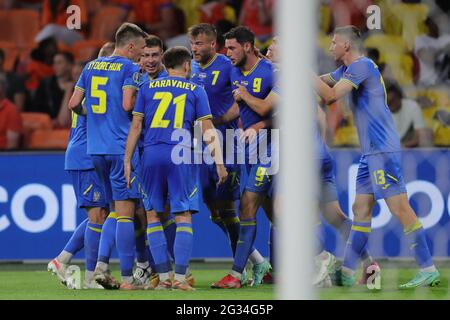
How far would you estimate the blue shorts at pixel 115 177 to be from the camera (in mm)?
7496

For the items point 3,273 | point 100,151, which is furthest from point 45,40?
point 100,151

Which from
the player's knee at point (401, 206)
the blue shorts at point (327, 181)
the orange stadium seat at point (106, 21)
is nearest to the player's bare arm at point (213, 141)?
the blue shorts at point (327, 181)

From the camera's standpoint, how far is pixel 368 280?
771cm

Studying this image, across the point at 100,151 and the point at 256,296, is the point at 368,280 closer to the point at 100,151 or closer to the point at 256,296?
the point at 256,296

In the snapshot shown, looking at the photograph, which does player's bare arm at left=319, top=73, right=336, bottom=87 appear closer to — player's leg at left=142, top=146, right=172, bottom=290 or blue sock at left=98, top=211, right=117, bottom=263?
player's leg at left=142, top=146, right=172, bottom=290

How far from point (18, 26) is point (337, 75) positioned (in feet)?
14.9

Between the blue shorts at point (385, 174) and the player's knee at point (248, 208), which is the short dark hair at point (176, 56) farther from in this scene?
the blue shorts at point (385, 174)

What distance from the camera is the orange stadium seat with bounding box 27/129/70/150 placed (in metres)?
9.92

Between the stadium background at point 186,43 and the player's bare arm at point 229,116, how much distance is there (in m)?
0.74

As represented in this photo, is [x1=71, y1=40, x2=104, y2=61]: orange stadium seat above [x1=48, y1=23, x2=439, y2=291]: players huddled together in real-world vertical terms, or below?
above

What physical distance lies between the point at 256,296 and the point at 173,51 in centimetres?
167

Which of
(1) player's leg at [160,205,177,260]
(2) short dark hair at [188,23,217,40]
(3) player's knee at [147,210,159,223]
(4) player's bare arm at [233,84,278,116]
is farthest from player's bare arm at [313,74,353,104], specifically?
(1) player's leg at [160,205,177,260]

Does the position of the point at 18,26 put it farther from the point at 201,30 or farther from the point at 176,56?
the point at 176,56
